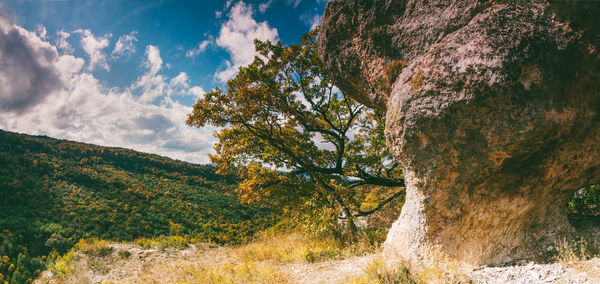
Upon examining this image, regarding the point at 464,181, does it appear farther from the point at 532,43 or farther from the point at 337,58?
the point at 337,58

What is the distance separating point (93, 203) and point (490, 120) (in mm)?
34656

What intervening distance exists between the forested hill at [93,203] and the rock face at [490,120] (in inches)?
403

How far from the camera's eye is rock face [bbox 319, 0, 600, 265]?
12.0ft

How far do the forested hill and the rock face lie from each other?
33.6ft

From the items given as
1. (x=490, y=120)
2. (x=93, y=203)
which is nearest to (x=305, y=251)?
(x=490, y=120)

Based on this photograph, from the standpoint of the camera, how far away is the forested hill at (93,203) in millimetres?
19562

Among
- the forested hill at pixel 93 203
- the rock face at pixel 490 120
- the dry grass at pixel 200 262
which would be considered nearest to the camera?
the rock face at pixel 490 120

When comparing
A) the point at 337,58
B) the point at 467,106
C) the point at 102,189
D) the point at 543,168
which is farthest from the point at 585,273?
the point at 102,189

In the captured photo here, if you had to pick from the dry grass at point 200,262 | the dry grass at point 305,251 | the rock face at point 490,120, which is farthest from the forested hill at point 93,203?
the rock face at point 490,120

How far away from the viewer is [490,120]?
3912 mm

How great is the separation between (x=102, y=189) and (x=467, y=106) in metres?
38.7

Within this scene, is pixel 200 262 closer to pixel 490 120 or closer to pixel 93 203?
pixel 490 120

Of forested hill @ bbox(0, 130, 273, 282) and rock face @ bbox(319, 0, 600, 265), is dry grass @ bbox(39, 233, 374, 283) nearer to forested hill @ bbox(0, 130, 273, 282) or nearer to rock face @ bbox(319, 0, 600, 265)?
rock face @ bbox(319, 0, 600, 265)

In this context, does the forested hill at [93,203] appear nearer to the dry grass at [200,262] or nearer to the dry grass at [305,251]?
the dry grass at [200,262]
